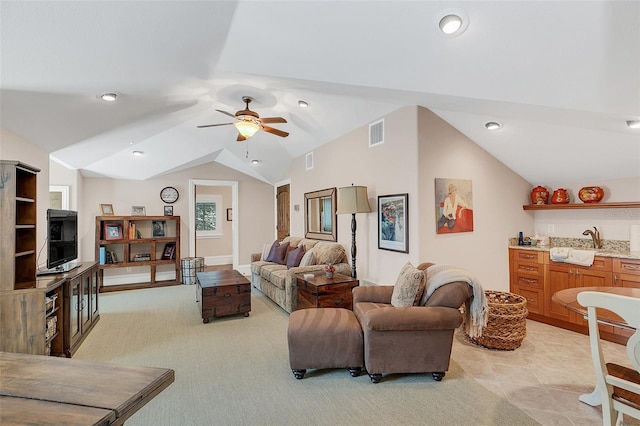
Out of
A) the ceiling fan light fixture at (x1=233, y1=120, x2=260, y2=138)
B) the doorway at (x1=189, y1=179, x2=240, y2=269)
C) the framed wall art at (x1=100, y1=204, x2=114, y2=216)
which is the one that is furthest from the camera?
the doorway at (x1=189, y1=179, x2=240, y2=269)

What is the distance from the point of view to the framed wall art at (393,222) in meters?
3.52

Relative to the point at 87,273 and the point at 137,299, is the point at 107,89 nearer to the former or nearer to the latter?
the point at 87,273

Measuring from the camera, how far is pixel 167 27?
204cm

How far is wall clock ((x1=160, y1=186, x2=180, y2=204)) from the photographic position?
264 inches

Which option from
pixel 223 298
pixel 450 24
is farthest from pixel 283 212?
pixel 450 24

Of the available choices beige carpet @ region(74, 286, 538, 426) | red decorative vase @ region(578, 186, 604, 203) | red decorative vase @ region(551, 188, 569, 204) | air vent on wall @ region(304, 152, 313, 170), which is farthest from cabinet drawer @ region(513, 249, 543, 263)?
air vent on wall @ region(304, 152, 313, 170)

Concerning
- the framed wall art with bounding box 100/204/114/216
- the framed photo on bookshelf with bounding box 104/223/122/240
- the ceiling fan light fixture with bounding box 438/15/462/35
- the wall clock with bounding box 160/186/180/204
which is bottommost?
the framed photo on bookshelf with bounding box 104/223/122/240

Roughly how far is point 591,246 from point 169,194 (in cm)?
729

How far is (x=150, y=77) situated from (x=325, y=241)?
3403 millimetres

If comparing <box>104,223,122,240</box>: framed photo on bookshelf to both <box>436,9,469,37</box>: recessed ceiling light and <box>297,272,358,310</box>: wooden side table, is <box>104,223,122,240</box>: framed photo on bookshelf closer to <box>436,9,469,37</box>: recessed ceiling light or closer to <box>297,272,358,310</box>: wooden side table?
<box>297,272,358,310</box>: wooden side table

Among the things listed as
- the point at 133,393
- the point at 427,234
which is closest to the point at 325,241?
the point at 427,234

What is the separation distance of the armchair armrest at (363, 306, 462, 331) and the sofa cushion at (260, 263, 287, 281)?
2742 mm

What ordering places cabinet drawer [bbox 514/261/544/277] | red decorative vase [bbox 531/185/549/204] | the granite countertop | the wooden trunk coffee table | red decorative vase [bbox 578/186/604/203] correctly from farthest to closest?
red decorative vase [bbox 531/185/549/204] < the wooden trunk coffee table < cabinet drawer [bbox 514/261/544/277] < red decorative vase [bbox 578/186/604/203] < the granite countertop

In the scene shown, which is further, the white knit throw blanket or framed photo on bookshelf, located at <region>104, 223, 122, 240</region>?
framed photo on bookshelf, located at <region>104, 223, 122, 240</region>
